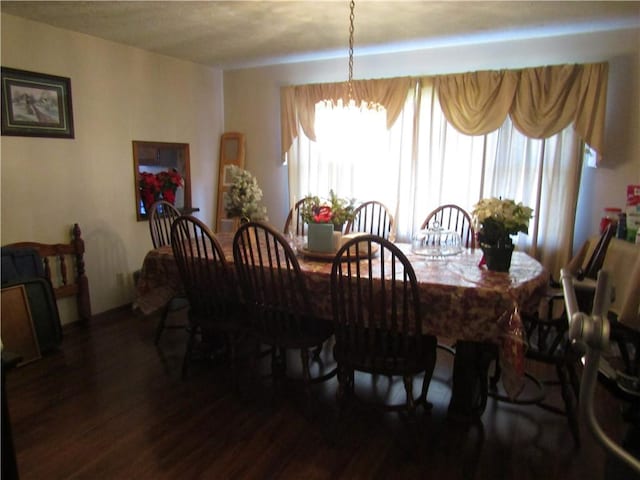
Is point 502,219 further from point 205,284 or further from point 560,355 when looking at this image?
point 205,284

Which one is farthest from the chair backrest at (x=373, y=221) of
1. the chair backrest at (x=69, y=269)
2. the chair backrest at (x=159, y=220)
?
the chair backrest at (x=69, y=269)

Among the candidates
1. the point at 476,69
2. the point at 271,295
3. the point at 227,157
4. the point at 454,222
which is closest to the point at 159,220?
the point at 271,295

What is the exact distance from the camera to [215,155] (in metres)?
4.74

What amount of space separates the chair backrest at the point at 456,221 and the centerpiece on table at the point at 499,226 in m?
0.75

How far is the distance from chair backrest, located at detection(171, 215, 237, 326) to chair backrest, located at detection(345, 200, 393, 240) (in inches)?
46.2

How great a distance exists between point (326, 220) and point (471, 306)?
38.0 inches

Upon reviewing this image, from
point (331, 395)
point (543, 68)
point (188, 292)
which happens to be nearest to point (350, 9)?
point (543, 68)

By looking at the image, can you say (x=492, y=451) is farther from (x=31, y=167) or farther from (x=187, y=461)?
(x=31, y=167)

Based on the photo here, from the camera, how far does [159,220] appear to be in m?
3.25

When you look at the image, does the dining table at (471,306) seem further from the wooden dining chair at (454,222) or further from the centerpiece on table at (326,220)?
the wooden dining chair at (454,222)

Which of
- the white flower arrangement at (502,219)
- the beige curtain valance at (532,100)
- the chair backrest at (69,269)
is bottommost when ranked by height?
the chair backrest at (69,269)

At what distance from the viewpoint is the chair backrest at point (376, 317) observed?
1884 millimetres

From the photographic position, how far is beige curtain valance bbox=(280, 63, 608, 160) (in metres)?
3.15

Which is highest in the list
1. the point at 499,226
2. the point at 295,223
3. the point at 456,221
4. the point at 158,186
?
the point at 158,186
